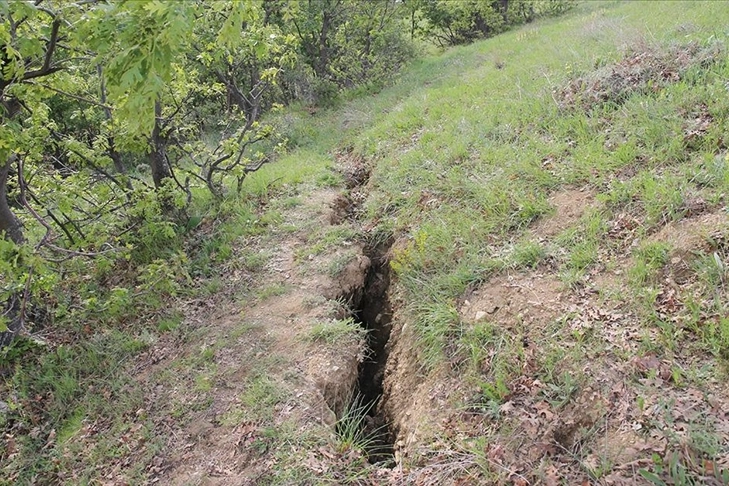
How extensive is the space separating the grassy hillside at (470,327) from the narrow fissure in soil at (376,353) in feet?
0.09

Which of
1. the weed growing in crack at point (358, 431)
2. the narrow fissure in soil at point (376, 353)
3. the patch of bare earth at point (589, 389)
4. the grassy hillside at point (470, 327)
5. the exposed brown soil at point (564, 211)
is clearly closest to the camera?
the patch of bare earth at point (589, 389)

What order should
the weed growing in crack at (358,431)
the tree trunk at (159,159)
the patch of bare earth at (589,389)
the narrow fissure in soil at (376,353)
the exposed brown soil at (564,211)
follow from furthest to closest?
the tree trunk at (159,159) < the exposed brown soil at (564,211) < the narrow fissure in soil at (376,353) < the weed growing in crack at (358,431) < the patch of bare earth at (589,389)

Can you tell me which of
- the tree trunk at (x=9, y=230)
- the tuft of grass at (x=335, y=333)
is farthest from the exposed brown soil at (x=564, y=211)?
the tree trunk at (x=9, y=230)

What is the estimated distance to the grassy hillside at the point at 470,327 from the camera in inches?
123

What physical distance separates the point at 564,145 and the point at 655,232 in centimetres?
191

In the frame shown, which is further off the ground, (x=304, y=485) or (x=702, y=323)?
(x=702, y=323)

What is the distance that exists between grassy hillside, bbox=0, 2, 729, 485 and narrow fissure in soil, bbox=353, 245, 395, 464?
0.09ft

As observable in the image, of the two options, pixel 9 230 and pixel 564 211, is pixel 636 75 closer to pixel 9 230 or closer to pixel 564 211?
pixel 564 211

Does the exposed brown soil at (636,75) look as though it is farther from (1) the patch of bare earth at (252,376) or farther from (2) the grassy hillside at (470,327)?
(1) the patch of bare earth at (252,376)

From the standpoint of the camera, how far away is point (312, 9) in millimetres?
13102

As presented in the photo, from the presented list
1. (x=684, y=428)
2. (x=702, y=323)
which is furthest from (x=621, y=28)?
(x=684, y=428)

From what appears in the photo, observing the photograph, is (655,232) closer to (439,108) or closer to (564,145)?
(564,145)

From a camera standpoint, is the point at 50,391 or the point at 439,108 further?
the point at 439,108

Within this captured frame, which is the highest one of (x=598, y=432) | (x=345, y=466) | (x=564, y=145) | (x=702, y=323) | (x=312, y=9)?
(x=312, y=9)
